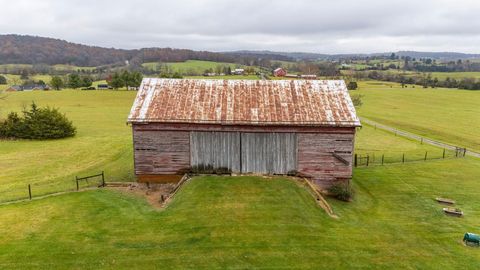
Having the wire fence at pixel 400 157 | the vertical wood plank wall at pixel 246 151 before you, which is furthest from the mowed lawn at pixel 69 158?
the wire fence at pixel 400 157

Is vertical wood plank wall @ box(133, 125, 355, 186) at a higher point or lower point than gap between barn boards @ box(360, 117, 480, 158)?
higher

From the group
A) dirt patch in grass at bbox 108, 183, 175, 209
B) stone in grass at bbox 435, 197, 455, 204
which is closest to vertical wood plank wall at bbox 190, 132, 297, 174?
dirt patch in grass at bbox 108, 183, 175, 209

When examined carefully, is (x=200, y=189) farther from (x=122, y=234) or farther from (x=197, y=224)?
(x=122, y=234)

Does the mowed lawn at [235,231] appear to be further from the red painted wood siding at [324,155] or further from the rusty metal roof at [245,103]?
the rusty metal roof at [245,103]

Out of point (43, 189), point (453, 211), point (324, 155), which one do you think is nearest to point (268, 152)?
point (324, 155)

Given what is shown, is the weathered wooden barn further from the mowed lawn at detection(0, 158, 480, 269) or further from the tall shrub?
the tall shrub

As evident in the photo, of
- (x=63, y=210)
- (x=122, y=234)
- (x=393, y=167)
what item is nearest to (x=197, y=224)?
(x=122, y=234)
